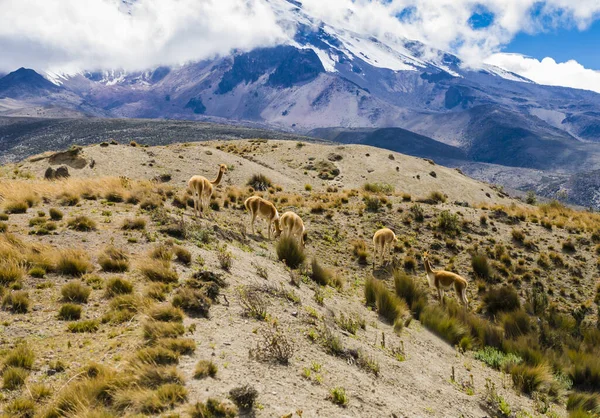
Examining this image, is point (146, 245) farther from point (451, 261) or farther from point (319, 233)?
point (451, 261)

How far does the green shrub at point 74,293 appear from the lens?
7.58 meters

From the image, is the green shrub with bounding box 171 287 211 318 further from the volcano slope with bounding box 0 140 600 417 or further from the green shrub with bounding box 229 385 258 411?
the green shrub with bounding box 229 385 258 411

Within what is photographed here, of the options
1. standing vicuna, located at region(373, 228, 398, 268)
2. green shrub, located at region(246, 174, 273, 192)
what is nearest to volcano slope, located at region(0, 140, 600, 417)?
standing vicuna, located at region(373, 228, 398, 268)

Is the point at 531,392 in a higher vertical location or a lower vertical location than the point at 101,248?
lower

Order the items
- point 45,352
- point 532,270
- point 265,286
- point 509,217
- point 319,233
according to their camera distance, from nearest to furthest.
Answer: point 45,352 → point 265,286 → point 532,270 → point 319,233 → point 509,217

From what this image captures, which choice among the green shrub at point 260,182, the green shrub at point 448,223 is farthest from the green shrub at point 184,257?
the green shrub at point 260,182

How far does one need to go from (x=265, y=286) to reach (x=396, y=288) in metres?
A: 5.05

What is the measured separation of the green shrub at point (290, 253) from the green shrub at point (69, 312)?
6.59 m

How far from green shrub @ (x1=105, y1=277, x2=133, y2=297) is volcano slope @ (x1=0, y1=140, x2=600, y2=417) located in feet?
0.14

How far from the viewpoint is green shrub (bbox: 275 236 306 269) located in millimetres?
12789

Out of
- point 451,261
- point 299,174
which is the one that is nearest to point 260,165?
point 299,174

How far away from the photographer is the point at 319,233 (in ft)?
58.9

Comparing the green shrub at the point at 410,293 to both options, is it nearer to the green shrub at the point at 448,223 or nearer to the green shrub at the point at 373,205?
the green shrub at the point at 448,223

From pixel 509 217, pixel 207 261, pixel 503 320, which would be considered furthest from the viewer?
pixel 509 217
